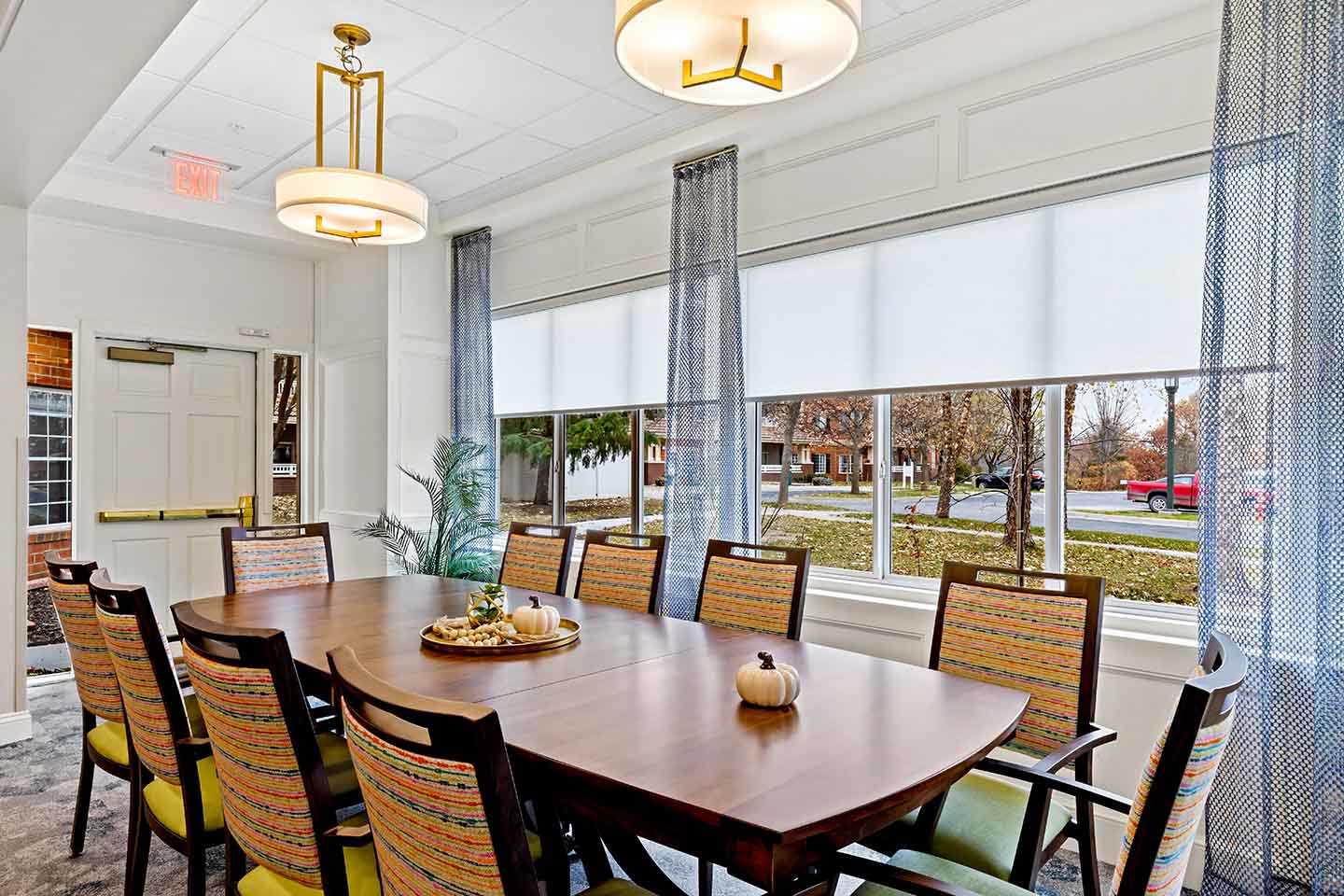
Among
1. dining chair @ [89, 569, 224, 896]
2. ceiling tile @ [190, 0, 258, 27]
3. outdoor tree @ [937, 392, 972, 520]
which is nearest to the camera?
dining chair @ [89, 569, 224, 896]

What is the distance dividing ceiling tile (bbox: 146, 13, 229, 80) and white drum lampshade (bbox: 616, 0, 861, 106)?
2059mm

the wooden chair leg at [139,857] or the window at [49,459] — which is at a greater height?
the window at [49,459]

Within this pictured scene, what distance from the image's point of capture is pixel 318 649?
7.44 ft

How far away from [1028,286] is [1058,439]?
59 cm

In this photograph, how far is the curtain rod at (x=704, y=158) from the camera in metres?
3.78

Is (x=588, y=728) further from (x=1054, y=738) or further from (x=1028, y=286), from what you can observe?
(x=1028, y=286)

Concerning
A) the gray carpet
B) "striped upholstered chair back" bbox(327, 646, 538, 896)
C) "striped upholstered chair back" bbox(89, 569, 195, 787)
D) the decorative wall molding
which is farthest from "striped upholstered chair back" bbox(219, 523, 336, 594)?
the decorative wall molding

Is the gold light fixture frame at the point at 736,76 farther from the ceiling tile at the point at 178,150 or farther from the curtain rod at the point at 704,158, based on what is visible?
the ceiling tile at the point at 178,150

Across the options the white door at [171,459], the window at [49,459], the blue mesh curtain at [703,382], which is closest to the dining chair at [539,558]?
the blue mesh curtain at [703,382]

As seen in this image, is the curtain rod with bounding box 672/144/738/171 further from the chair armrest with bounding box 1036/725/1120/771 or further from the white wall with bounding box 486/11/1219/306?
the chair armrest with bounding box 1036/725/1120/771

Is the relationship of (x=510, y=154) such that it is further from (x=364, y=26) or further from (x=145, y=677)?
(x=145, y=677)

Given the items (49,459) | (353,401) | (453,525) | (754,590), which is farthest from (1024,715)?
(49,459)

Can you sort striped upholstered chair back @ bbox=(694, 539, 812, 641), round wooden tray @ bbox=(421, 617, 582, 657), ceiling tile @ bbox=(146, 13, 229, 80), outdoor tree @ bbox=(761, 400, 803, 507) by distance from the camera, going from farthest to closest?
1. outdoor tree @ bbox=(761, 400, 803, 507)
2. ceiling tile @ bbox=(146, 13, 229, 80)
3. striped upholstered chair back @ bbox=(694, 539, 812, 641)
4. round wooden tray @ bbox=(421, 617, 582, 657)

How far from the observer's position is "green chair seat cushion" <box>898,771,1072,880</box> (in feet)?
5.83
